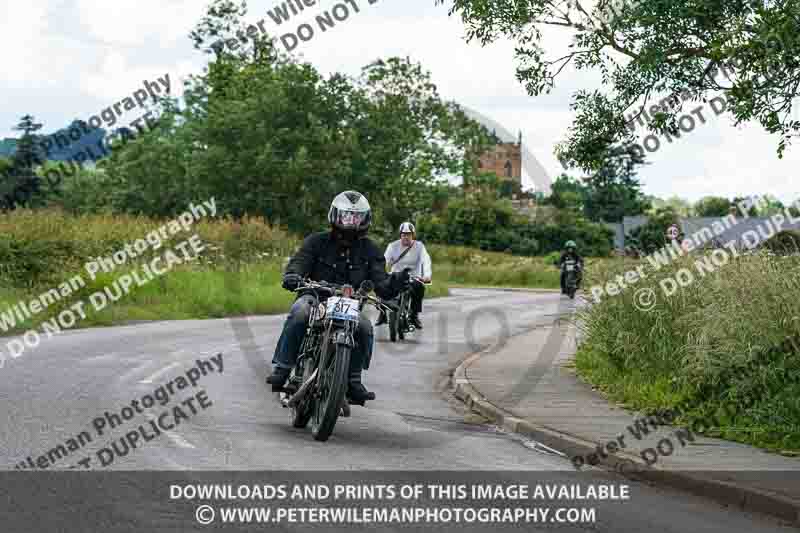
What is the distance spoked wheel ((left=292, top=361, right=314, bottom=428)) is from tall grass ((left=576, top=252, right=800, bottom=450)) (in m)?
3.59

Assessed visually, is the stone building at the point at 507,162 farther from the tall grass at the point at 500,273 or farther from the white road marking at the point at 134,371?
the white road marking at the point at 134,371

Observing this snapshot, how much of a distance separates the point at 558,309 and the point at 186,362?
720 inches

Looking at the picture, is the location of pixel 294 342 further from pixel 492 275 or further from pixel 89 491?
pixel 492 275

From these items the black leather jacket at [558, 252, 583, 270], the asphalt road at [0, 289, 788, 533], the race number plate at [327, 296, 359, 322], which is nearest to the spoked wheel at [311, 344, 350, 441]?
the asphalt road at [0, 289, 788, 533]

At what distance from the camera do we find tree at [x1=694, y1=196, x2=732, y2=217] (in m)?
146

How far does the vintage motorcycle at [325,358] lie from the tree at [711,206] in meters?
138

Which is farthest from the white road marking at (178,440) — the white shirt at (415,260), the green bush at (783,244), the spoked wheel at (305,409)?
the white shirt at (415,260)

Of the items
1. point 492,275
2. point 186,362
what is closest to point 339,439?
point 186,362

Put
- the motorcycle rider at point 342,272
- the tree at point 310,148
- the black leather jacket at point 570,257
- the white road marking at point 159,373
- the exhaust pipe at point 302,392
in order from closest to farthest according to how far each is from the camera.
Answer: the exhaust pipe at point 302,392 < the motorcycle rider at point 342,272 < the white road marking at point 159,373 < the black leather jacket at point 570,257 < the tree at point 310,148

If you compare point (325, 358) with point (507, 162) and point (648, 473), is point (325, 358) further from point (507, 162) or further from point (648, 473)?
point (507, 162)

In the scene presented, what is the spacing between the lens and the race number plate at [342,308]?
9734mm

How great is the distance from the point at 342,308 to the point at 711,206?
14473cm

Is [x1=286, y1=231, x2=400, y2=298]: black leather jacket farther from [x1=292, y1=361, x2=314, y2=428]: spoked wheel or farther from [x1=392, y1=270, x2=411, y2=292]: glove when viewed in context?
[x1=292, y1=361, x2=314, y2=428]: spoked wheel

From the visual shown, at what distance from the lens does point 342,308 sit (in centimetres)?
977
